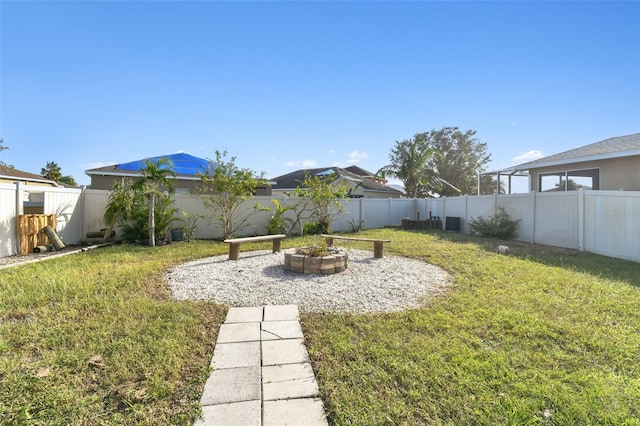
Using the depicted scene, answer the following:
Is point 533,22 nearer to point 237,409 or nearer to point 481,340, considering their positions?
point 481,340

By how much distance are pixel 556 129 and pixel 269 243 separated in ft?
49.4

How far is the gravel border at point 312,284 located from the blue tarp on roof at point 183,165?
23.9 feet

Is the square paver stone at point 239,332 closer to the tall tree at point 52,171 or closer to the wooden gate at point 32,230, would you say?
the wooden gate at point 32,230

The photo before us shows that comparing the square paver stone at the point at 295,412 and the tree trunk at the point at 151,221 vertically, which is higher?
the tree trunk at the point at 151,221

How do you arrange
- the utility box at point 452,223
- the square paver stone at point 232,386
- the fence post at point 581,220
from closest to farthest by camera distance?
the square paver stone at point 232,386 → the fence post at point 581,220 → the utility box at point 452,223

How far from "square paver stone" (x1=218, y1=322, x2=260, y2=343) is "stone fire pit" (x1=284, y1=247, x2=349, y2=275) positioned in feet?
7.40

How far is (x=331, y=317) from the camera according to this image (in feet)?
11.5

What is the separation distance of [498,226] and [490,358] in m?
10.00

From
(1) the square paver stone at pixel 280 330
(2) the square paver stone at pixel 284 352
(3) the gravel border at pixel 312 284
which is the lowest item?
(2) the square paver stone at pixel 284 352

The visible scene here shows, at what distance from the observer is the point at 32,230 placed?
24.8 ft

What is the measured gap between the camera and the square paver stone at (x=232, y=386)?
6.70 ft

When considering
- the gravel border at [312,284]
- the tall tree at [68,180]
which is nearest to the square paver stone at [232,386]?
the gravel border at [312,284]

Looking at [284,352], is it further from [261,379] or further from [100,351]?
[100,351]

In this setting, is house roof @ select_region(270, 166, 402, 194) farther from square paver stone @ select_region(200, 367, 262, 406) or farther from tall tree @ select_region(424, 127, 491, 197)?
square paver stone @ select_region(200, 367, 262, 406)
